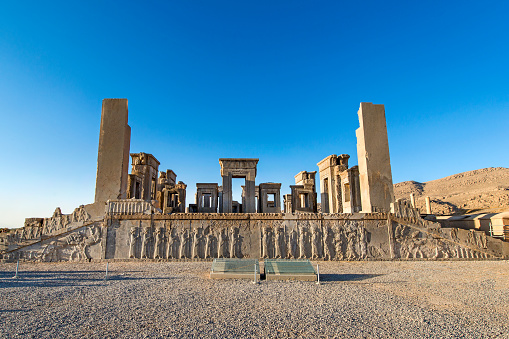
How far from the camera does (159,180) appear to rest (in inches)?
840

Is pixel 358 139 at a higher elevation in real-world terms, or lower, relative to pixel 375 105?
lower

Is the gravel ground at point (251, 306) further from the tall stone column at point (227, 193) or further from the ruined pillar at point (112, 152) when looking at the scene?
the tall stone column at point (227, 193)

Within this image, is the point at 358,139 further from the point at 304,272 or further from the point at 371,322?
the point at 371,322

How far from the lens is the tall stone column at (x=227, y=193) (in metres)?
15.8

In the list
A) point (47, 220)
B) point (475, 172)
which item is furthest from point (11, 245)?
point (475, 172)

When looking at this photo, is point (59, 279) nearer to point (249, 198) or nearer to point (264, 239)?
point (264, 239)

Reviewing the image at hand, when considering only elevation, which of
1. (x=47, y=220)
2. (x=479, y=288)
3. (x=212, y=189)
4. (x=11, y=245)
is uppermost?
(x=212, y=189)

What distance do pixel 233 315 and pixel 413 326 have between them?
262 cm

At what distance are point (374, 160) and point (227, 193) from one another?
25.6 ft

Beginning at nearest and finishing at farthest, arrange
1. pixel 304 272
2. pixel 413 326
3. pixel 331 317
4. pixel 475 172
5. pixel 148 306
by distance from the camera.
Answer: pixel 413 326
pixel 331 317
pixel 148 306
pixel 304 272
pixel 475 172

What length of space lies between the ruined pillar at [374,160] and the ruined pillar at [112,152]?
36.8 ft

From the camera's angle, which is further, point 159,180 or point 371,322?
point 159,180

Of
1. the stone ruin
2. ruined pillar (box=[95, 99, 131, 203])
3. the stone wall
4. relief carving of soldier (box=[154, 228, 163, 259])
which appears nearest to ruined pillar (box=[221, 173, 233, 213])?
the stone ruin

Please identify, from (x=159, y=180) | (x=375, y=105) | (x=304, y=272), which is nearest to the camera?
(x=304, y=272)
